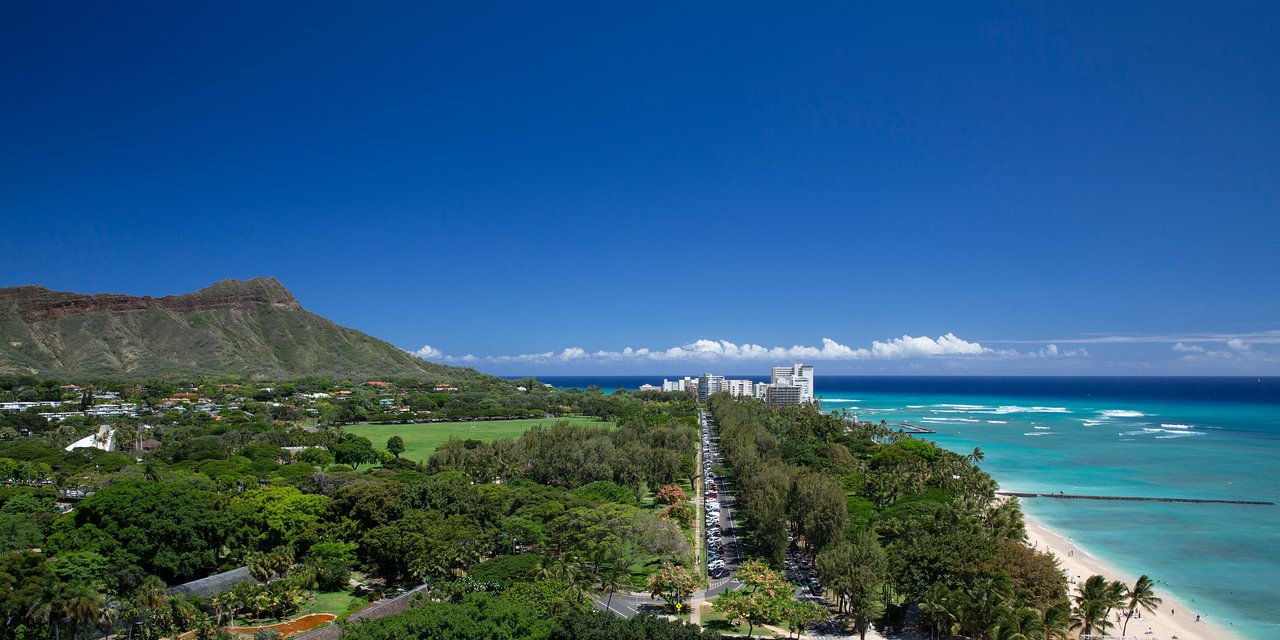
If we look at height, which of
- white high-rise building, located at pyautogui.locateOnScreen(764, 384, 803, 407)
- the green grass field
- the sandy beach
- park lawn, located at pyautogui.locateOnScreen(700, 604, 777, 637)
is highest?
white high-rise building, located at pyautogui.locateOnScreen(764, 384, 803, 407)

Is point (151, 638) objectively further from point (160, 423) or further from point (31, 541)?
point (160, 423)

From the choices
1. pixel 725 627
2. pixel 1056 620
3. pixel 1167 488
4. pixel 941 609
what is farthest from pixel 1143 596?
pixel 1167 488

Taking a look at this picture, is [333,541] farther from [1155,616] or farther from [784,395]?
[784,395]

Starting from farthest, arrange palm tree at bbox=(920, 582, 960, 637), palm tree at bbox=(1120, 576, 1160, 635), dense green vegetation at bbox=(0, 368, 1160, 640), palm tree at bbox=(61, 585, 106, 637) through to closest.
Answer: palm tree at bbox=(1120, 576, 1160, 635), palm tree at bbox=(920, 582, 960, 637), dense green vegetation at bbox=(0, 368, 1160, 640), palm tree at bbox=(61, 585, 106, 637)

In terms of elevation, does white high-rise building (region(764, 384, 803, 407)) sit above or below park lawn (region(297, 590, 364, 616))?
above

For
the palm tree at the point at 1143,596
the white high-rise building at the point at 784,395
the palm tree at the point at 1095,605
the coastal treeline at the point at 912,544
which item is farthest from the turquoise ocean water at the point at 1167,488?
the white high-rise building at the point at 784,395

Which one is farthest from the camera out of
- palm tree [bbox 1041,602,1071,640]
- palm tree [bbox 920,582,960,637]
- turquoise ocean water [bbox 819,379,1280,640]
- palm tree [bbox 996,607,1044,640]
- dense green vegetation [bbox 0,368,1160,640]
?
turquoise ocean water [bbox 819,379,1280,640]

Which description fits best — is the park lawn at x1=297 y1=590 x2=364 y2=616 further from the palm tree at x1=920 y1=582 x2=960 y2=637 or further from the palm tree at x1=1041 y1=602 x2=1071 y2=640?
the palm tree at x1=1041 y1=602 x2=1071 y2=640

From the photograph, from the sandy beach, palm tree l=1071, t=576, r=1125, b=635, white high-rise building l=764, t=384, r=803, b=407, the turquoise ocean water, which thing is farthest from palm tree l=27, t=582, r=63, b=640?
white high-rise building l=764, t=384, r=803, b=407
